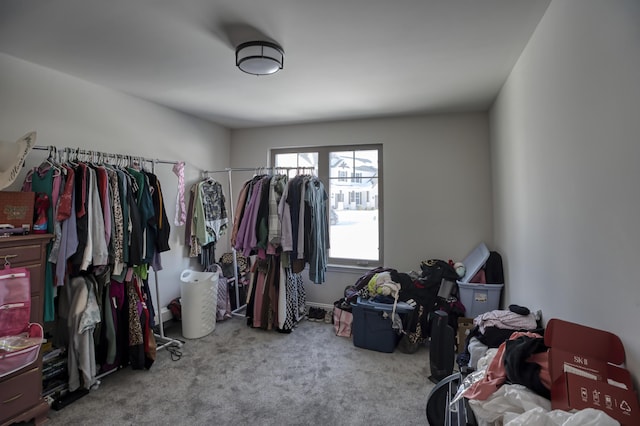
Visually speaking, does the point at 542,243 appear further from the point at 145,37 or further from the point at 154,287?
the point at 154,287

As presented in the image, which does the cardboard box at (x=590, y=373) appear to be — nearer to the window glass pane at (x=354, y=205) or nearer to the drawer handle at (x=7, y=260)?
the window glass pane at (x=354, y=205)

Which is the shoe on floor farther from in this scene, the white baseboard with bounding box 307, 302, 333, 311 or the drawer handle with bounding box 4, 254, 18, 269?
the drawer handle with bounding box 4, 254, 18, 269

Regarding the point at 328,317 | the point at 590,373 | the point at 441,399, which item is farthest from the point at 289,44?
the point at 328,317

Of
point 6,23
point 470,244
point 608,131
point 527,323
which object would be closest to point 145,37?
point 6,23

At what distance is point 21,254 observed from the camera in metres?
1.87

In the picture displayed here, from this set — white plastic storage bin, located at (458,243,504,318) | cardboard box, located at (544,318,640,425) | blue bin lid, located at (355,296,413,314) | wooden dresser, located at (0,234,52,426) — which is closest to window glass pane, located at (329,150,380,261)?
blue bin lid, located at (355,296,413,314)

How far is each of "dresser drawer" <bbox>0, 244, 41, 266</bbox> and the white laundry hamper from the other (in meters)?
1.32

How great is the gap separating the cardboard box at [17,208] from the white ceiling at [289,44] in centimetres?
99

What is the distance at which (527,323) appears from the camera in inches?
73.0

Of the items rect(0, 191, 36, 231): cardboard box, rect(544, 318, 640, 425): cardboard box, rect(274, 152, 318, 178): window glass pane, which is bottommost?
rect(544, 318, 640, 425): cardboard box

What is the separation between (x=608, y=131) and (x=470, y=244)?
248 centimetres

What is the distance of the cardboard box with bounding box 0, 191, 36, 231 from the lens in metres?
1.85

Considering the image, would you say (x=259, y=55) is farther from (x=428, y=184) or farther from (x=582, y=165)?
(x=428, y=184)

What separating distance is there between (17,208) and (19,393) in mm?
1110
